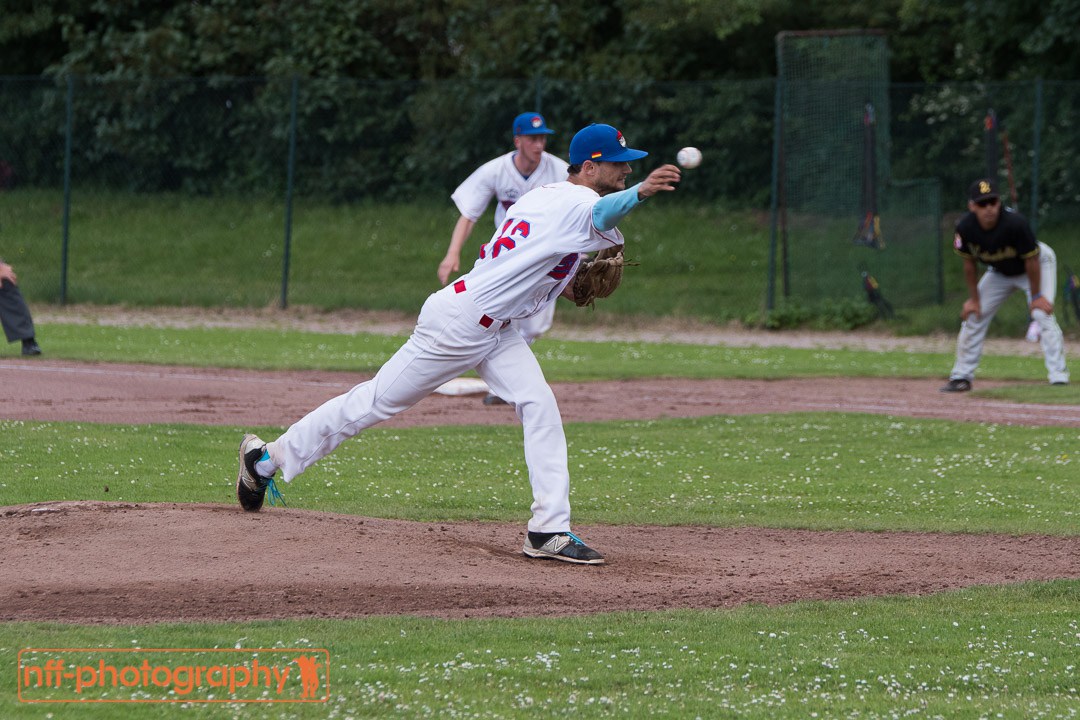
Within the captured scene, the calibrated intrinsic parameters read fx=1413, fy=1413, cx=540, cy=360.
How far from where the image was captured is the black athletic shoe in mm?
6578

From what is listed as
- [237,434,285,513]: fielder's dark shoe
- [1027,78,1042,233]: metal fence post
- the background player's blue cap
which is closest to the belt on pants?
[237,434,285,513]: fielder's dark shoe

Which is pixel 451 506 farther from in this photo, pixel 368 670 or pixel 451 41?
pixel 451 41

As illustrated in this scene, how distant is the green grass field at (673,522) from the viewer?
446 centimetres

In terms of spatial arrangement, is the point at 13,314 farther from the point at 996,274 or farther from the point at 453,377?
the point at 996,274

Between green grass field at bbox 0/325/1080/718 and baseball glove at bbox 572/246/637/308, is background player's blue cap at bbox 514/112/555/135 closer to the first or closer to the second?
green grass field at bbox 0/325/1080/718

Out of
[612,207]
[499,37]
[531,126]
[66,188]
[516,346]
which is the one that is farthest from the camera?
[499,37]

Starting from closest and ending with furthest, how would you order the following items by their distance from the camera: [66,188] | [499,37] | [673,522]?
1. [673,522]
2. [66,188]
3. [499,37]

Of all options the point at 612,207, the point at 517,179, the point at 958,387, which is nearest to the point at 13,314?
the point at 517,179

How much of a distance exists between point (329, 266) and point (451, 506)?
47.4 feet

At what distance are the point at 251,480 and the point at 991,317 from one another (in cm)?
859

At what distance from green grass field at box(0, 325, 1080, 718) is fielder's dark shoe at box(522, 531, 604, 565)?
79cm

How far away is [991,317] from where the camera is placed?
13094mm

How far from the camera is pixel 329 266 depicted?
2177cm

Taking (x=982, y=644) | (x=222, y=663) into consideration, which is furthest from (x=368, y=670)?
(x=982, y=644)
